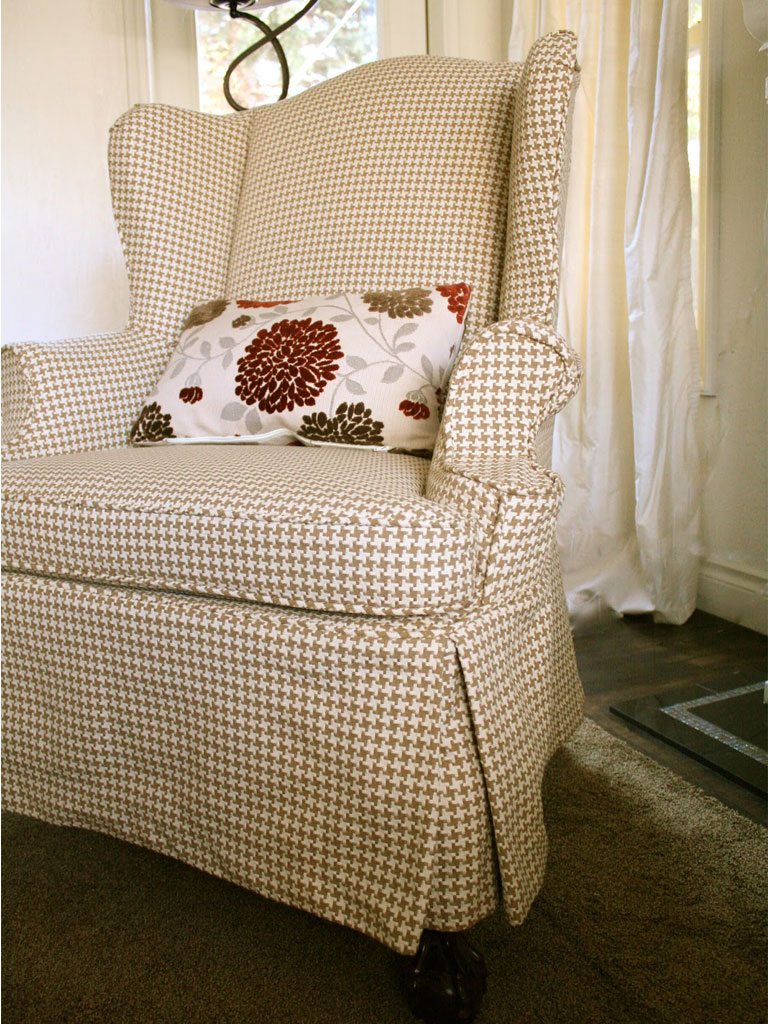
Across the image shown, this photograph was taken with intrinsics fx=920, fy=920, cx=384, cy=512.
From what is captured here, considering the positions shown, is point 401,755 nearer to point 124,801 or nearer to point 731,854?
point 124,801

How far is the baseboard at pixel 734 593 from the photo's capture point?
5.70 ft

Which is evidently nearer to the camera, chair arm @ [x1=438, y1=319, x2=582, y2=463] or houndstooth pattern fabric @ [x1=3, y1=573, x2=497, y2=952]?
houndstooth pattern fabric @ [x1=3, y1=573, x2=497, y2=952]

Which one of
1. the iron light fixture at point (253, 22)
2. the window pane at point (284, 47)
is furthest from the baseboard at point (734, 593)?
the window pane at point (284, 47)

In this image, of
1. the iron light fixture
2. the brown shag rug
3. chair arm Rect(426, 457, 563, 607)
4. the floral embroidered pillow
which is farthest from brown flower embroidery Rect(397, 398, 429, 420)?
the iron light fixture

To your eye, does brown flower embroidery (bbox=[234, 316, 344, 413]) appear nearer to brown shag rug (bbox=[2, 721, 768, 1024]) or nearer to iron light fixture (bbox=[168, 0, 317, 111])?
brown shag rug (bbox=[2, 721, 768, 1024])

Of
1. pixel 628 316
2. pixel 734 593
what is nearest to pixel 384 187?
pixel 628 316

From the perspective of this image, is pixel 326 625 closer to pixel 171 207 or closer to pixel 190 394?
pixel 190 394

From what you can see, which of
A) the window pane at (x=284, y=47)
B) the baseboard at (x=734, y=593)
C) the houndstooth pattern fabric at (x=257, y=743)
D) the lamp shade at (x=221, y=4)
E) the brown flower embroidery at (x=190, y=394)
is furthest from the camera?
the window pane at (x=284, y=47)

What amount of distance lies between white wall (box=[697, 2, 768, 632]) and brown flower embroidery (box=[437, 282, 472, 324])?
69 cm

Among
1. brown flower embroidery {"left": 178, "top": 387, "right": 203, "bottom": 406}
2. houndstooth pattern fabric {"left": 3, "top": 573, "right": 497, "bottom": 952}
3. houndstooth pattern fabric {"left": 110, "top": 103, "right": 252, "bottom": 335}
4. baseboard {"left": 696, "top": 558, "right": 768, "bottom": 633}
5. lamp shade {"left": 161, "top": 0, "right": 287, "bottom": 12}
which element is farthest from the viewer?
lamp shade {"left": 161, "top": 0, "right": 287, "bottom": 12}

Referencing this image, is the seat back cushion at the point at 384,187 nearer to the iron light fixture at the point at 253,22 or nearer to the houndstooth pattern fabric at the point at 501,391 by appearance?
the houndstooth pattern fabric at the point at 501,391

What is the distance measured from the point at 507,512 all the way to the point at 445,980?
41 cm

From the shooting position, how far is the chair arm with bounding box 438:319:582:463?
0.96 metres

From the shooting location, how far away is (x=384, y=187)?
4.57 ft
